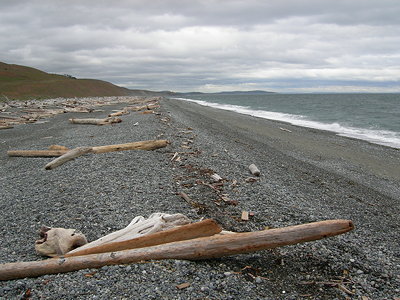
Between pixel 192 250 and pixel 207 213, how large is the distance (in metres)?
1.79

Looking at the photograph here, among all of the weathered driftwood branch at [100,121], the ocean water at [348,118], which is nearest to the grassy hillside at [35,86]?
the ocean water at [348,118]

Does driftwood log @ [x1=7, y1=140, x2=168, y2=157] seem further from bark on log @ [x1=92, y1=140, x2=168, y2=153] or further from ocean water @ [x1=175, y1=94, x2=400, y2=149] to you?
ocean water @ [x1=175, y1=94, x2=400, y2=149]

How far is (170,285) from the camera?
356cm

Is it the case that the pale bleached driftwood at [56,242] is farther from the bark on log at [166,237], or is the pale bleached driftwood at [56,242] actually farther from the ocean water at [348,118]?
the ocean water at [348,118]

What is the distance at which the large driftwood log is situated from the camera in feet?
12.3

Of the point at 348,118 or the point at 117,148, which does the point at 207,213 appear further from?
the point at 348,118

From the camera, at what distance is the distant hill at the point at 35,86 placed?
206ft

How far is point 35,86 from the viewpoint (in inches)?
2756

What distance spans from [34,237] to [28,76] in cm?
9506

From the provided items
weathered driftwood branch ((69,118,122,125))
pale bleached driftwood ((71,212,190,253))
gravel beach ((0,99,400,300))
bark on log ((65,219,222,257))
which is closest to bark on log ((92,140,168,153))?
gravel beach ((0,99,400,300))

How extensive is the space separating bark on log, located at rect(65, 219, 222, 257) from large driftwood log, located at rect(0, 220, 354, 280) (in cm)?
13

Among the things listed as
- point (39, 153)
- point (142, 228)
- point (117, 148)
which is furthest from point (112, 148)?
point (142, 228)

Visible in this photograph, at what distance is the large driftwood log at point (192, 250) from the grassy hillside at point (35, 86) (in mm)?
59389


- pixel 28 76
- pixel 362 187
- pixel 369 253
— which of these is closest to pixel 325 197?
pixel 362 187
